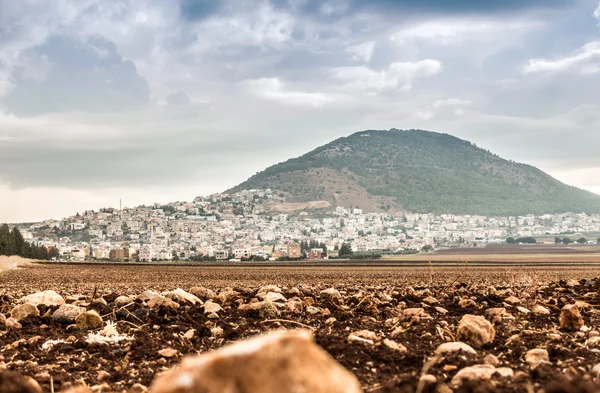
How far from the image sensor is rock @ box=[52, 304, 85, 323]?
12305 millimetres

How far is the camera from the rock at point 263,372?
338 cm

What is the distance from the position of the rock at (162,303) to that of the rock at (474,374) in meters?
7.33

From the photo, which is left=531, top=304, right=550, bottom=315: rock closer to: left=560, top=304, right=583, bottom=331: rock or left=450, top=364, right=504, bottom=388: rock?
left=560, top=304, right=583, bottom=331: rock

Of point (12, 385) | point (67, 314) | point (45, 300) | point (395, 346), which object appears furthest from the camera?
point (45, 300)

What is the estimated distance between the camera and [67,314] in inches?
488

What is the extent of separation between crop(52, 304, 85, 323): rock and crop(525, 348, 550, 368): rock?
7.96m

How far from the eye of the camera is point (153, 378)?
795cm

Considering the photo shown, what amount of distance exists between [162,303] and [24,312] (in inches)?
104

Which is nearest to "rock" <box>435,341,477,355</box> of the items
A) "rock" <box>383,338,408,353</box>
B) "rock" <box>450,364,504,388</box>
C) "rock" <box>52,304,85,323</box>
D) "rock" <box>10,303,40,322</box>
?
"rock" <box>383,338,408,353</box>

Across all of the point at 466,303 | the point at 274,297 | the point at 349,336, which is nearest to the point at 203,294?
the point at 274,297

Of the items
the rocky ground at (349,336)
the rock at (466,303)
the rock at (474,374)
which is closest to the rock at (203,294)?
the rocky ground at (349,336)

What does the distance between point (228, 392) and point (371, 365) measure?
452 centimetres

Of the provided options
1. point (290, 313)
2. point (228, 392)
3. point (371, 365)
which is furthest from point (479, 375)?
point (290, 313)

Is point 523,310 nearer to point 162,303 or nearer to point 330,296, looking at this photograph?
point 330,296
